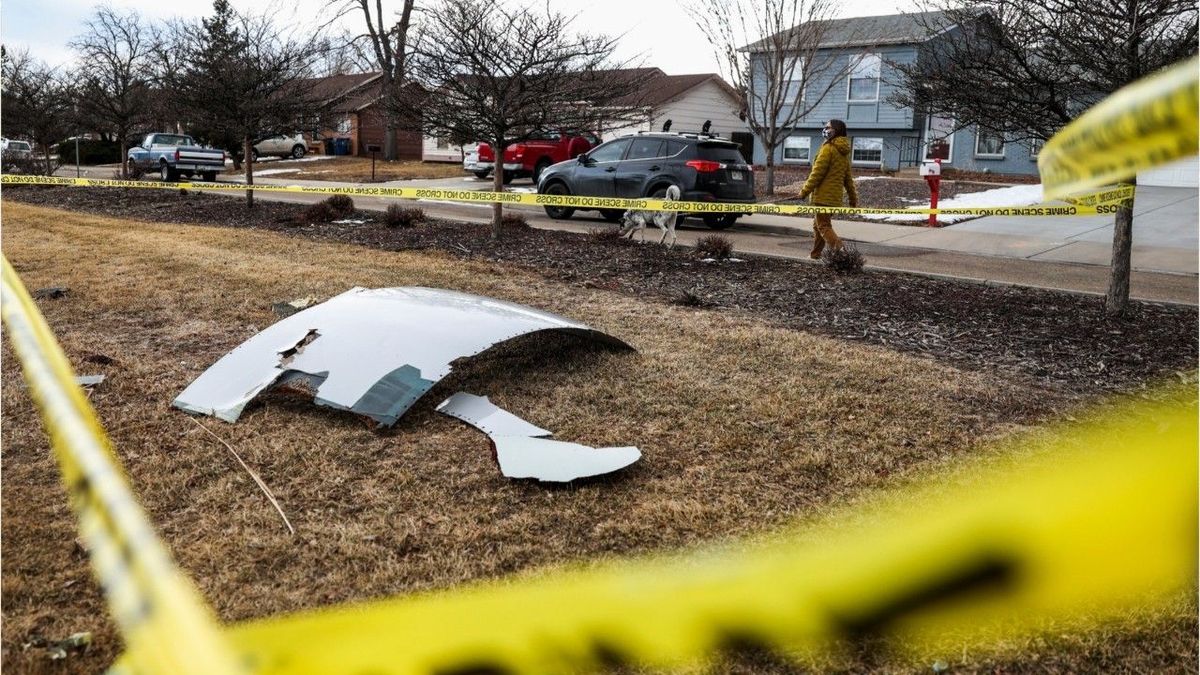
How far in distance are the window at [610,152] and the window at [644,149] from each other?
18 centimetres

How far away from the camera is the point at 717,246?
1111 cm

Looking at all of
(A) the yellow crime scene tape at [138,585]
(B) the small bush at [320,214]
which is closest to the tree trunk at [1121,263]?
(A) the yellow crime scene tape at [138,585]

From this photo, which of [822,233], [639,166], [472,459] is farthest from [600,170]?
[472,459]

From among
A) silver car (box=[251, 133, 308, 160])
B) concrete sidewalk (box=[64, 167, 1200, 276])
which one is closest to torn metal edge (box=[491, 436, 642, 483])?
concrete sidewalk (box=[64, 167, 1200, 276])

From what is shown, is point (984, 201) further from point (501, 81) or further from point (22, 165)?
point (22, 165)

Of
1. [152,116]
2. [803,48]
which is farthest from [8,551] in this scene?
[152,116]

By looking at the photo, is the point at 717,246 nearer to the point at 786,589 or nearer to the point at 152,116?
the point at 786,589

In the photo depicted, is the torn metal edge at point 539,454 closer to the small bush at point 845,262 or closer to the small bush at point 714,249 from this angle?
the small bush at point 845,262

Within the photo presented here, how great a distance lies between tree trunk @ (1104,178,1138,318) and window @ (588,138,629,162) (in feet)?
30.8

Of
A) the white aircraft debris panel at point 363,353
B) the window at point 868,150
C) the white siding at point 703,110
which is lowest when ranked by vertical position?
the white aircraft debris panel at point 363,353

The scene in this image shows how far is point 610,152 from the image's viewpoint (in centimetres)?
1598

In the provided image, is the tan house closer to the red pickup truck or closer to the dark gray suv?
the red pickup truck

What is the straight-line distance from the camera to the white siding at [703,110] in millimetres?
42719

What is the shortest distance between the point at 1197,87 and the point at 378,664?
3.12 feet
